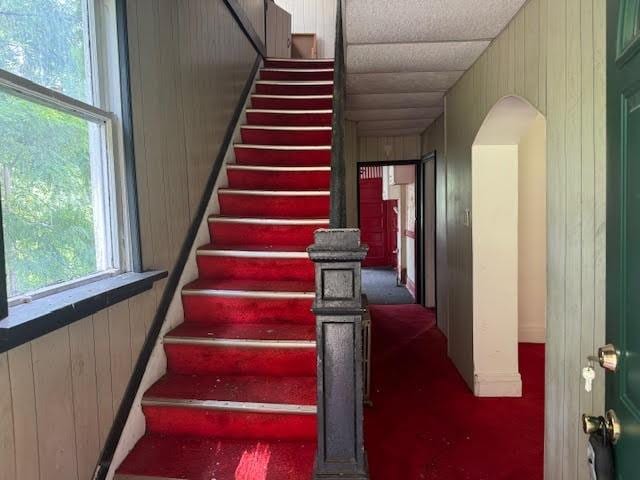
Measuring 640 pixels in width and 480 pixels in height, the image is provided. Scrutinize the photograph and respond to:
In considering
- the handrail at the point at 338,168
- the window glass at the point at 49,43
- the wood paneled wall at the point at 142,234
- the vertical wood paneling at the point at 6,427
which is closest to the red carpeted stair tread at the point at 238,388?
the wood paneled wall at the point at 142,234

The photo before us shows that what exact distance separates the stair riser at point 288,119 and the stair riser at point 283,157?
451mm

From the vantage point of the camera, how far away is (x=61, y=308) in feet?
4.18

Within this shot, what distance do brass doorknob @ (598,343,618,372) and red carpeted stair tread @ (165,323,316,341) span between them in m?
1.29

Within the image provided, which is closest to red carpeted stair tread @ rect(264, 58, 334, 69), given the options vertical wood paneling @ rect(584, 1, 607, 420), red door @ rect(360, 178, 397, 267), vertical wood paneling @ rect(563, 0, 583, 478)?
vertical wood paneling @ rect(563, 0, 583, 478)

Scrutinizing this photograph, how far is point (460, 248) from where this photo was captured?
3.43m

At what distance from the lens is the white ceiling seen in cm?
209

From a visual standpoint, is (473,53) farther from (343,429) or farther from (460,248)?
(343,429)

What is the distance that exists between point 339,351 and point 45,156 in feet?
3.78

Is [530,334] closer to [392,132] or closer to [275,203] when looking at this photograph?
[392,132]

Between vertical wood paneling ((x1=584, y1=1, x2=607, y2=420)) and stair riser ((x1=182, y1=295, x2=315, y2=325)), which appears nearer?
vertical wood paneling ((x1=584, y1=1, x2=607, y2=420))

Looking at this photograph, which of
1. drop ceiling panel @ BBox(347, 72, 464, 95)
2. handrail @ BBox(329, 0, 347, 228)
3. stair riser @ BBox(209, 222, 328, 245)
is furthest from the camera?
drop ceiling panel @ BBox(347, 72, 464, 95)

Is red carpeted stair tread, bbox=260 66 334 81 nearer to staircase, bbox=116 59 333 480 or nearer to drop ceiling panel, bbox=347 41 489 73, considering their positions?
staircase, bbox=116 59 333 480

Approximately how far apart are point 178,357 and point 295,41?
5500 millimetres

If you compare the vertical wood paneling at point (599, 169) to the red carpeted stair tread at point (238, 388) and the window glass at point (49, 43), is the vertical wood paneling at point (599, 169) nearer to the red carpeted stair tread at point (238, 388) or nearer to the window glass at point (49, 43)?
Result: the red carpeted stair tread at point (238, 388)
